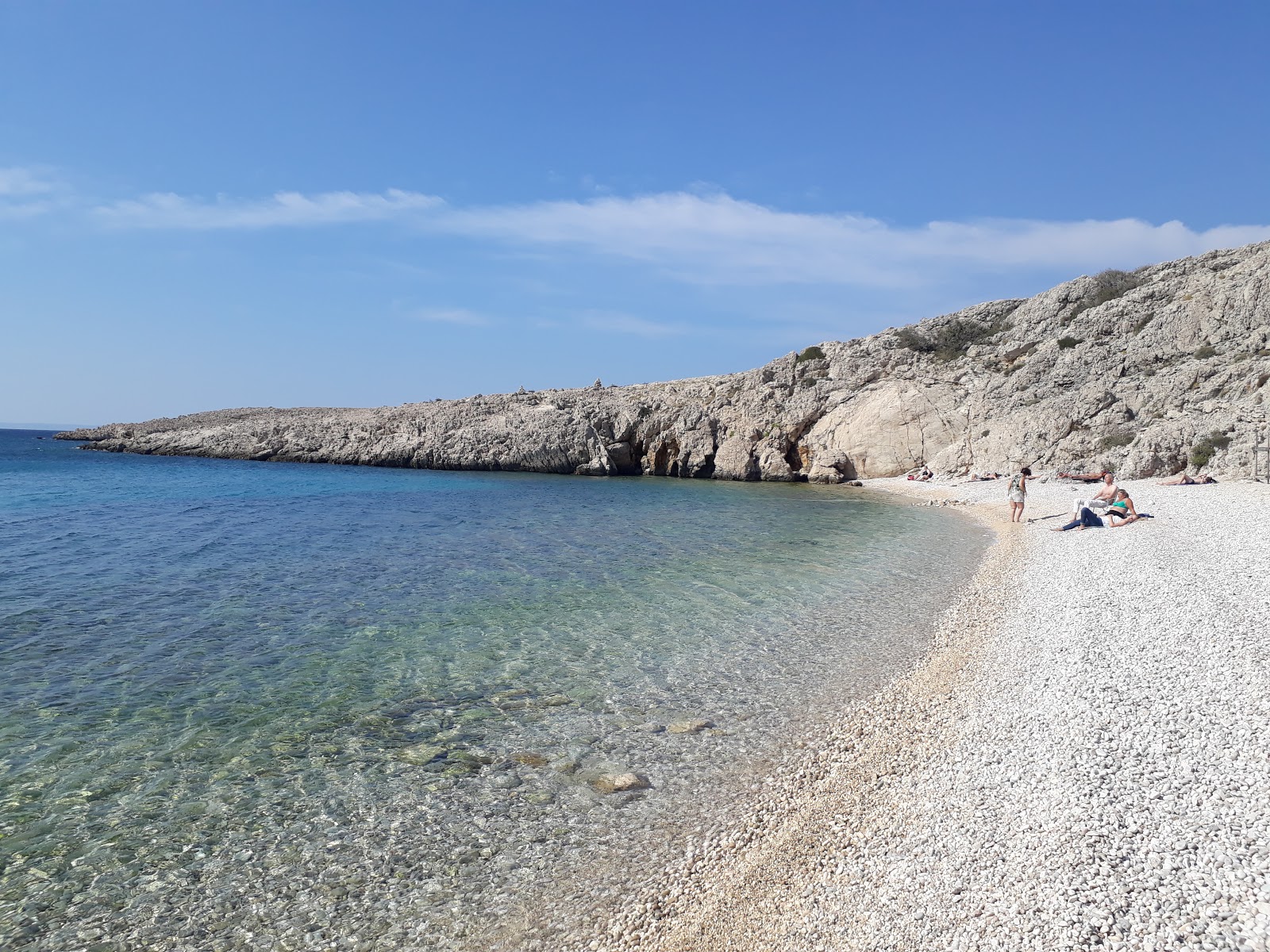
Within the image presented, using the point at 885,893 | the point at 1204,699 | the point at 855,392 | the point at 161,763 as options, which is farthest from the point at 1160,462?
the point at 161,763

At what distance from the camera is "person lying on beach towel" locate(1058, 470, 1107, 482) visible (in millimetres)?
30734

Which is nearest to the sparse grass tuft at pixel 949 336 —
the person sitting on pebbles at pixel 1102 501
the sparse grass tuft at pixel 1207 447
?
the sparse grass tuft at pixel 1207 447

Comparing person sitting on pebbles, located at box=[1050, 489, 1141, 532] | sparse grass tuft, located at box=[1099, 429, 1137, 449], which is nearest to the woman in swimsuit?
person sitting on pebbles, located at box=[1050, 489, 1141, 532]

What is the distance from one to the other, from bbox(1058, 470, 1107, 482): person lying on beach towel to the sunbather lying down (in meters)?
3.36

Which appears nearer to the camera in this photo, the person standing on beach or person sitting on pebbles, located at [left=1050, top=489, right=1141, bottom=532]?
person sitting on pebbles, located at [left=1050, top=489, right=1141, bottom=532]

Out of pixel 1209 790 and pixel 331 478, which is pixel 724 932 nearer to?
pixel 1209 790

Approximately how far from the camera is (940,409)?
41.3m

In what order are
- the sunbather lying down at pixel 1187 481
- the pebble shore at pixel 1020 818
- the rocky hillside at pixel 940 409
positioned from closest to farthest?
the pebble shore at pixel 1020 818, the sunbather lying down at pixel 1187 481, the rocky hillside at pixel 940 409

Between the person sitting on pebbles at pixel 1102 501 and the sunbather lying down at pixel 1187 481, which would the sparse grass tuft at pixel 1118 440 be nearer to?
the sunbather lying down at pixel 1187 481

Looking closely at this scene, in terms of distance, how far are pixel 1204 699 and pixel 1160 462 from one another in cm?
2876

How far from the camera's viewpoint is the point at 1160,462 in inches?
1162

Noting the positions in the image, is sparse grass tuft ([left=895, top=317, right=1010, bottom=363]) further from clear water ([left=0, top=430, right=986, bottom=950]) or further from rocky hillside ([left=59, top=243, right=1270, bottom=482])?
clear water ([left=0, top=430, right=986, bottom=950])

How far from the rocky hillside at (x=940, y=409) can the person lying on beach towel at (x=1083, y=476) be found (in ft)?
3.49

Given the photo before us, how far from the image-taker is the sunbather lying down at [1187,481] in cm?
2586
